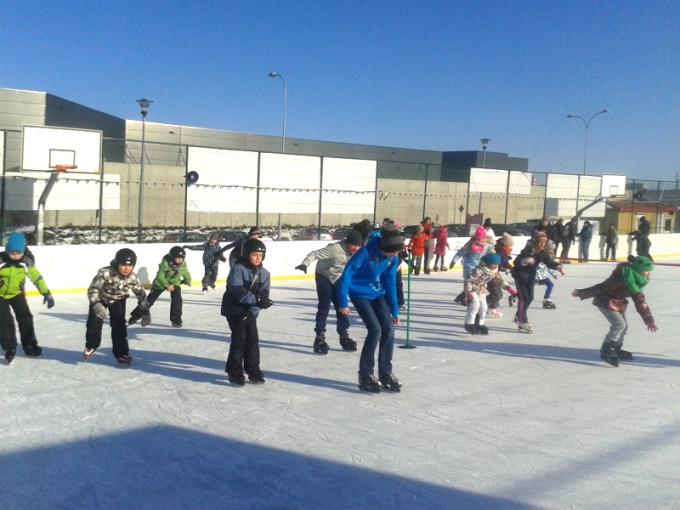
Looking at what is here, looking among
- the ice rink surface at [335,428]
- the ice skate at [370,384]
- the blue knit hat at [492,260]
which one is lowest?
the ice rink surface at [335,428]

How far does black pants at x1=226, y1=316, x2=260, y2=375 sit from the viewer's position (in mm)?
6660

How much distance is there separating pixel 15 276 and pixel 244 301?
253cm

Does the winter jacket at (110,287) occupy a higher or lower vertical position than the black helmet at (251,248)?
lower

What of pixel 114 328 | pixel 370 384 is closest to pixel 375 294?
pixel 370 384

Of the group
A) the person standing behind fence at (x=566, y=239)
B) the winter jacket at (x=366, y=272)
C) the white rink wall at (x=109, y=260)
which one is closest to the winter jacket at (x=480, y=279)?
the winter jacket at (x=366, y=272)

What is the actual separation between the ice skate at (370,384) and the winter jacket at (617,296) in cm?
270

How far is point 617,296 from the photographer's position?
311 inches

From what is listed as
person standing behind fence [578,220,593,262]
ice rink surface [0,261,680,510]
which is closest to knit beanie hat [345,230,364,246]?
ice rink surface [0,261,680,510]

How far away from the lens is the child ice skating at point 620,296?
25.4ft

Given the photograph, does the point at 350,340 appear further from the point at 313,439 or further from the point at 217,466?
the point at 217,466

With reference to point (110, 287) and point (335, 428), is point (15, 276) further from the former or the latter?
point (335, 428)

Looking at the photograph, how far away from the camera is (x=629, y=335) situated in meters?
10.2

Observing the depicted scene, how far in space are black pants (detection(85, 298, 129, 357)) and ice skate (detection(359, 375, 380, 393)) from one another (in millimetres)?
2470

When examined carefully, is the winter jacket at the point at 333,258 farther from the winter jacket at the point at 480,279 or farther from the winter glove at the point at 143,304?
the winter jacket at the point at 480,279
